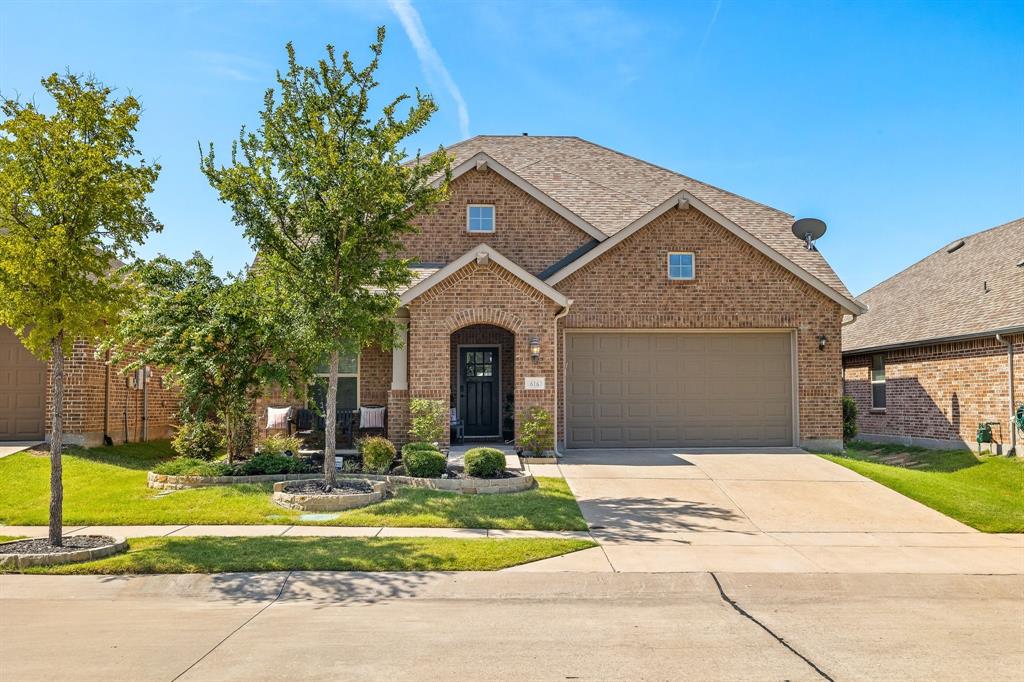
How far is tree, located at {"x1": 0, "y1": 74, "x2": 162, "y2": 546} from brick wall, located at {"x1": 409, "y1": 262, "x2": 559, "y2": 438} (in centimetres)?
687

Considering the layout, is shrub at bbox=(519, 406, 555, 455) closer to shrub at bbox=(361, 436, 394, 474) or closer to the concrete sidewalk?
shrub at bbox=(361, 436, 394, 474)

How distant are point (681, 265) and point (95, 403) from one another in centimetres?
1351

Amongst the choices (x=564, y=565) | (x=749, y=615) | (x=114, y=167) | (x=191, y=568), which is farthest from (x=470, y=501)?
(x=114, y=167)

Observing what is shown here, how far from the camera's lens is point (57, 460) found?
28.7ft

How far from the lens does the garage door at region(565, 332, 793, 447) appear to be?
16953 mm

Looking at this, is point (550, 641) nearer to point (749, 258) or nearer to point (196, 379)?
point (196, 379)

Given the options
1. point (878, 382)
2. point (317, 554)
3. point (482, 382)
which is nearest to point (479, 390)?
point (482, 382)

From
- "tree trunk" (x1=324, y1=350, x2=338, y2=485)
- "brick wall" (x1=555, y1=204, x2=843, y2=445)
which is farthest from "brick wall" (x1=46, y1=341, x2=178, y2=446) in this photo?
"brick wall" (x1=555, y1=204, x2=843, y2=445)

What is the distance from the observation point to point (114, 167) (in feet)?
29.4

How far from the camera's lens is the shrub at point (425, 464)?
12.4 m

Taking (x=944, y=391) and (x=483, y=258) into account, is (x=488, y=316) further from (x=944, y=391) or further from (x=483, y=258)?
(x=944, y=391)

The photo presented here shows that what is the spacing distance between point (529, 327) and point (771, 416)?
648 cm

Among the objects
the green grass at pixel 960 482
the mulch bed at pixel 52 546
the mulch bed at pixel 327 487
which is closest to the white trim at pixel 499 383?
the mulch bed at pixel 327 487

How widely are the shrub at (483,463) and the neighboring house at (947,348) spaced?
40.7 feet
